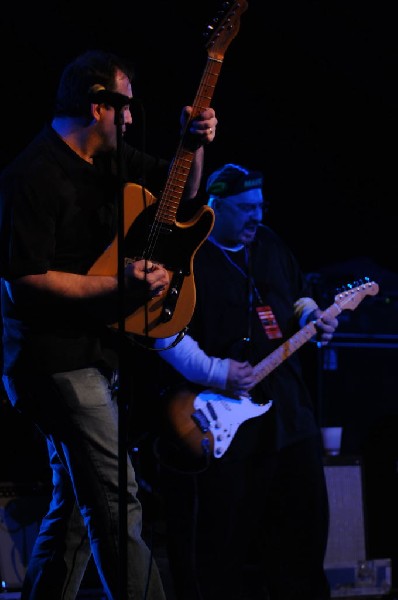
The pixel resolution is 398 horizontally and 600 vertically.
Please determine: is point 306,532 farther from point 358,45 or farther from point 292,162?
point 358,45

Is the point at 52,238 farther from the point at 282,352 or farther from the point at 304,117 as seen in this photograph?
the point at 304,117

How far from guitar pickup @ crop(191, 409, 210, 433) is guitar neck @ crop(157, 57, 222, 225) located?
4.61 feet

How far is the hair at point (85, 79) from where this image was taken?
2.95 metres

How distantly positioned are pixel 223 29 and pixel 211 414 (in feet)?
6.17

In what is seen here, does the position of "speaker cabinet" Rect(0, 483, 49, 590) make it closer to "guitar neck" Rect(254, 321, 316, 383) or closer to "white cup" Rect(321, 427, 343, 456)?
"guitar neck" Rect(254, 321, 316, 383)

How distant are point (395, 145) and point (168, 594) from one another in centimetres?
357

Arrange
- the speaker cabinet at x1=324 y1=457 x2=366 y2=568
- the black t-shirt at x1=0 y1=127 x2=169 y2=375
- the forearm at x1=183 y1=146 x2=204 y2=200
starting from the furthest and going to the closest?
the speaker cabinet at x1=324 y1=457 x2=366 y2=568 < the forearm at x1=183 y1=146 x2=204 y2=200 < the black t-shirt at x1=0 y1=127 x2=169 y2=375

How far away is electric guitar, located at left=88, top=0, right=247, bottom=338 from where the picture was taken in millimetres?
3012

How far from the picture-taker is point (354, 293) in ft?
15.8

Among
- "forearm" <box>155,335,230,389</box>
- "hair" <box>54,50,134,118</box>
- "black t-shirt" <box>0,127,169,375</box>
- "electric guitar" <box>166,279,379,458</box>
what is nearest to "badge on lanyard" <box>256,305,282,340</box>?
"electric guitar" <box>166,279,379,458</box>

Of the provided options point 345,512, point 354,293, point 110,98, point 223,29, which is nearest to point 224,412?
point 354,293

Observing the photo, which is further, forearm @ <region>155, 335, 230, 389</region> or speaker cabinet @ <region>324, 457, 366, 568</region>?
speaker cabinet @ <region>324, 457, 366, 568</region>

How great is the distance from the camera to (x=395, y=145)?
20.6ft

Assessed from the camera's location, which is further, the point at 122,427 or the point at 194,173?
the point at 194,173
